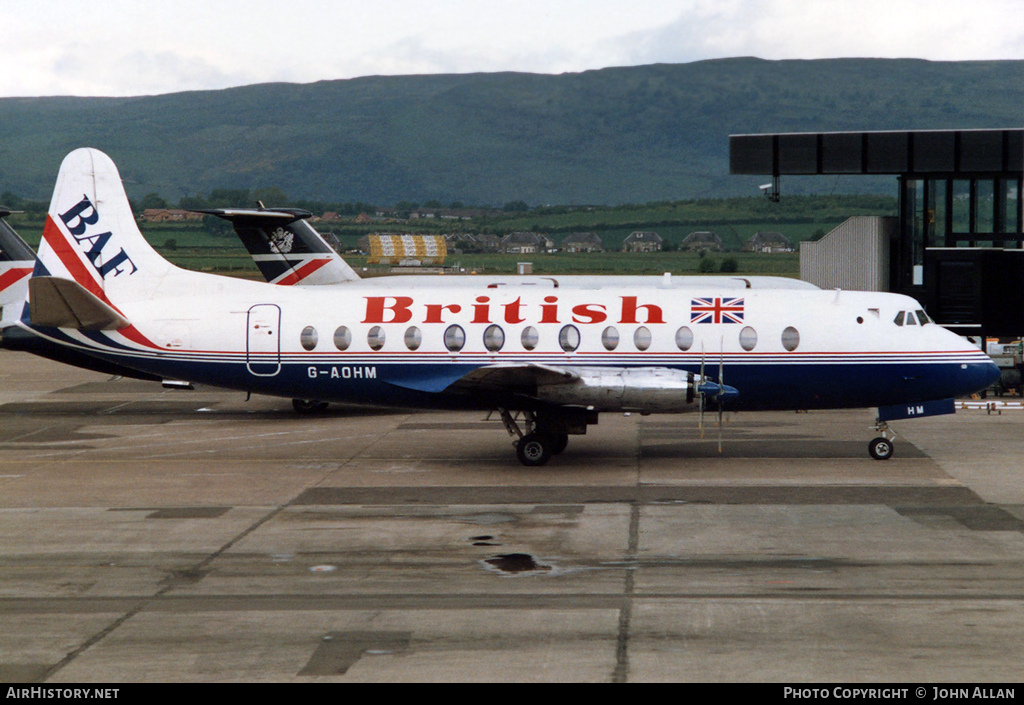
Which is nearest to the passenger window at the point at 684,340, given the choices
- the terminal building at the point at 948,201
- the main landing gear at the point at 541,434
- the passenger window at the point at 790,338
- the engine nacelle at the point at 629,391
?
the engine nacelle at the point at 629,391

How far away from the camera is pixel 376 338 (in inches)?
954

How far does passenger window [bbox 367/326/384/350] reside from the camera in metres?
24.2

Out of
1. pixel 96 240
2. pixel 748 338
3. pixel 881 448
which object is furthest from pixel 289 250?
pixel 881 448

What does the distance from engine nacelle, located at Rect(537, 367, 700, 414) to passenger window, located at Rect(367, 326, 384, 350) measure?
4022 millimetres

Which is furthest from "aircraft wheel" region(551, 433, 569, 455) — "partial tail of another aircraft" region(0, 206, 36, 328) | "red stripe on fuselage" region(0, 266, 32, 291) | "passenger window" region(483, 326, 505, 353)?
"red stripe on fuselage" region(0, 266, 32, 291)

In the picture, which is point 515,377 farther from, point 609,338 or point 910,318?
point 910,318

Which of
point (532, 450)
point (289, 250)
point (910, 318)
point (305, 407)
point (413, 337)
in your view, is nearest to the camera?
point (532, 450)

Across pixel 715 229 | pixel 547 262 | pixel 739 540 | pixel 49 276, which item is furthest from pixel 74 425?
pixel 715 229

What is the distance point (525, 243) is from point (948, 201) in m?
120

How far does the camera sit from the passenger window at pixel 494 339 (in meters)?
23.9

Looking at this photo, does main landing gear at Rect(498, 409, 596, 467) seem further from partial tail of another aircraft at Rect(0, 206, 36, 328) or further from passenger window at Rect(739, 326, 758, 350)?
partial tail of another aircraft at Rect(0, 206, 36, 328)

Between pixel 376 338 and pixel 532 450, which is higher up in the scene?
pixel 376 338

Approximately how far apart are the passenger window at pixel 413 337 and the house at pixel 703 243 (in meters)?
124

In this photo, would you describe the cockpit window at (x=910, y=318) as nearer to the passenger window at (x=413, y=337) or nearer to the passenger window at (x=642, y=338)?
the passenger window at (x=642, y=338)
